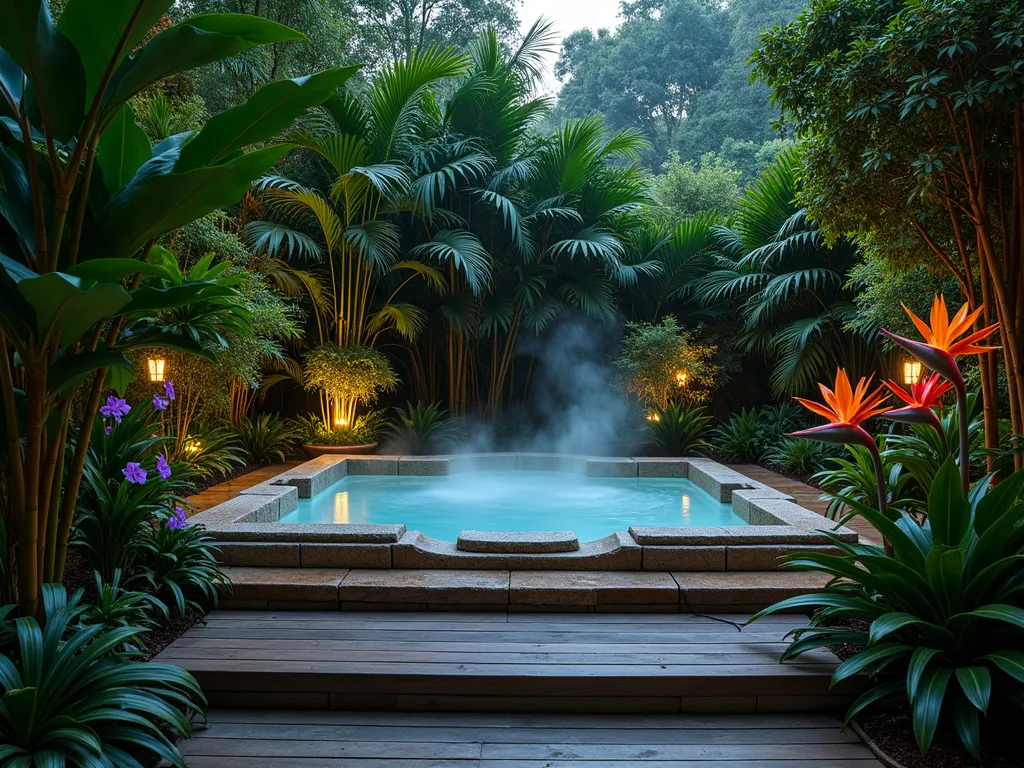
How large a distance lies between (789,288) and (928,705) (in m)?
6.88

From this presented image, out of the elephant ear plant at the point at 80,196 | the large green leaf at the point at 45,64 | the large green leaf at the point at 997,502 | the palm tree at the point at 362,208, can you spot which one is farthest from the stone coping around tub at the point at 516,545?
the palm tree at the point at 362,208

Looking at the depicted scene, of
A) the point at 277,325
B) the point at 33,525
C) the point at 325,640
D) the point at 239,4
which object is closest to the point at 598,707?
the point at 325,640

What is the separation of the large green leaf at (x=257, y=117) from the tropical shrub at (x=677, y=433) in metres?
6.93

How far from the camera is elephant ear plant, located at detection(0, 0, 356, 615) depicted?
181 centimetres

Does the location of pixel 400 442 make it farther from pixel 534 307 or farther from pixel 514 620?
pixel 514 620

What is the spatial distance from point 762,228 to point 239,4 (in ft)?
24.7

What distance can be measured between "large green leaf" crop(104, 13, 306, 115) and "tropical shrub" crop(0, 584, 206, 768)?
150 cm

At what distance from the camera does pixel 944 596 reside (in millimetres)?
2404

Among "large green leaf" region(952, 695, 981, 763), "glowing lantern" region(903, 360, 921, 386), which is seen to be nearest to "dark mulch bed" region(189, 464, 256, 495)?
"large green leaf" region(952, 695, 981, 763)

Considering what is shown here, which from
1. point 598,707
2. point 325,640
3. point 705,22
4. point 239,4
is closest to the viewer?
point 598,707

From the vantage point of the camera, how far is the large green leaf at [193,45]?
1823 mm

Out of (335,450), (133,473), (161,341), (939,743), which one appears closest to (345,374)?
(335,450)

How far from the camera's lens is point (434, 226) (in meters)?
9.09

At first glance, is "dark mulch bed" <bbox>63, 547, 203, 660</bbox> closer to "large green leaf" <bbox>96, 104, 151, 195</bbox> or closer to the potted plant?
"large green leaf" <bbox>96, 104, 151, 195</bbox>
